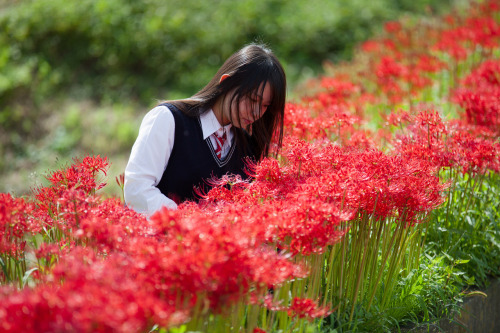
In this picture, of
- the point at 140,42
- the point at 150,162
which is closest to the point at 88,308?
the point at 150,162

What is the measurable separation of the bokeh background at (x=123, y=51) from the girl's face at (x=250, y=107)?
5.45m

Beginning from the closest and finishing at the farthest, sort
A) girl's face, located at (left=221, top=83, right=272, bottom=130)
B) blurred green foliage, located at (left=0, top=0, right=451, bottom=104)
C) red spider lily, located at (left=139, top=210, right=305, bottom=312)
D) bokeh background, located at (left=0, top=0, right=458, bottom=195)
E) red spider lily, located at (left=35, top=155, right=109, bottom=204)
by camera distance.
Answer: red spider lily, located at (left=139, top=210, right=305, bottom=312) → red spider lily, located at (left=35, top=155, right=109, bottom=204) → girl's face, located at (left=221, top=83, right=272, bottom=130) → bokeh background, located at (left=0, top=0, right=458, bottom=195) → blurred green foliage, located at (left=0, top=0, right=451, bottom=104)

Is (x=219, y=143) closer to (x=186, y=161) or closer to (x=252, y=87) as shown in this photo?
(x=186, y=161)

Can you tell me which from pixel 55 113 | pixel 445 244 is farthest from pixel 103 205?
pixel 55 113

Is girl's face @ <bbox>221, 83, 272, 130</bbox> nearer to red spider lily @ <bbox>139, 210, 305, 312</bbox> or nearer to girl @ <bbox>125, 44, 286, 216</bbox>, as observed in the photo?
girl @ <bbox>125, 44, 286, 216</bbox>

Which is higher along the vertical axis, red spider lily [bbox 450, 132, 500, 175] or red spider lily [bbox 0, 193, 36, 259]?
red spider lily [bbox 0, 193, 36, 259]

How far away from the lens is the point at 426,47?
7.43m

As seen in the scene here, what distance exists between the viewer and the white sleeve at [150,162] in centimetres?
262

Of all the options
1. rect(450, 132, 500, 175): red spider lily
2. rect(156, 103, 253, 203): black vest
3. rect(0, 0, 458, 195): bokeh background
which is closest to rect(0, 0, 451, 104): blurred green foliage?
rect(0, 0, 458, 195): bokeh background

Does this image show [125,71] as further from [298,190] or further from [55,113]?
[298,190]

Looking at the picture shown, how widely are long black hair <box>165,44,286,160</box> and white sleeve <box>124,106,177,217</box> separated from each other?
18 centimetres

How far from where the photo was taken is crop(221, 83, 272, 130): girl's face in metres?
2.72

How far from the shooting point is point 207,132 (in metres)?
2.97

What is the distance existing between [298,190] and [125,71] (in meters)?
8.30
